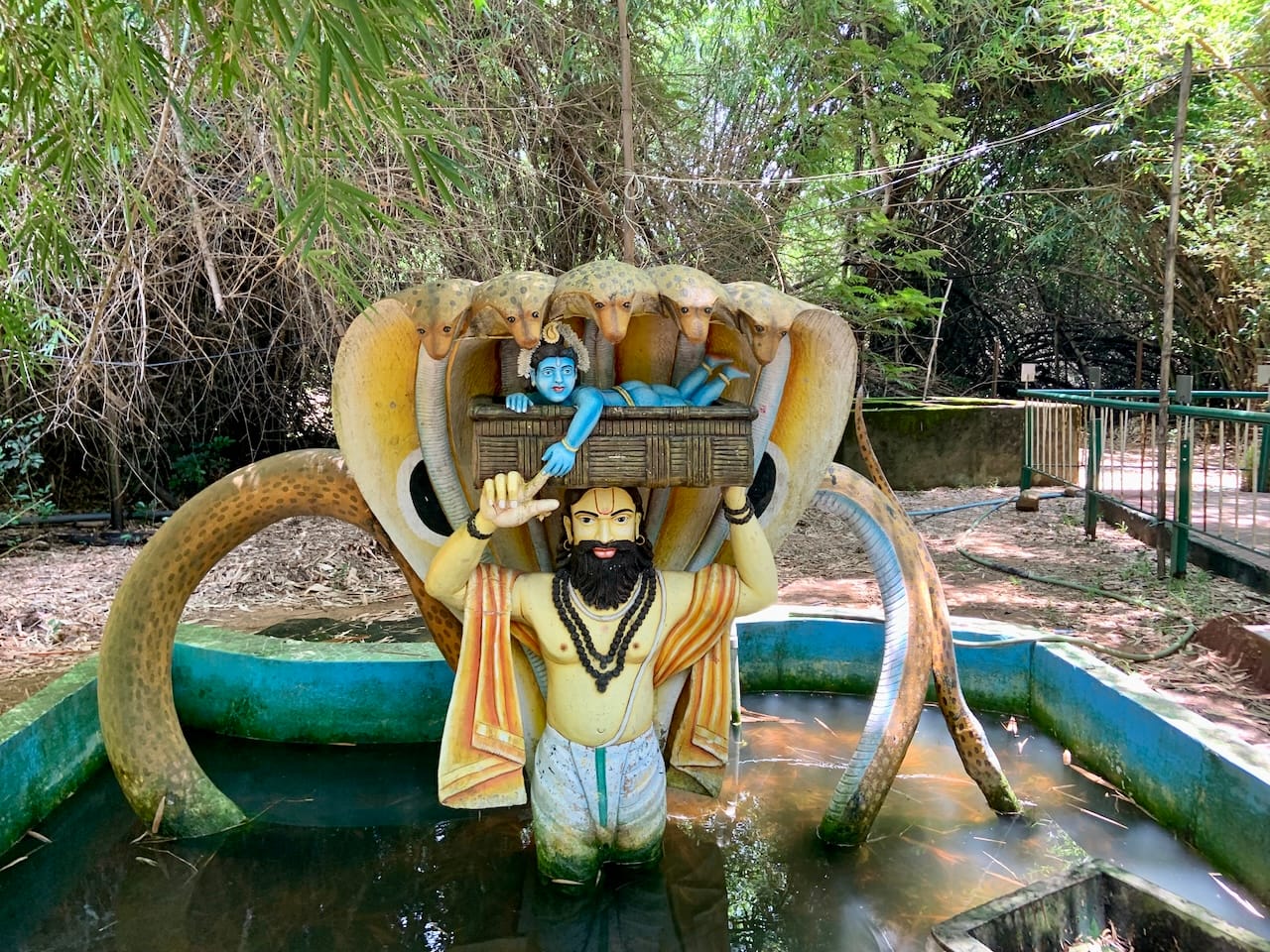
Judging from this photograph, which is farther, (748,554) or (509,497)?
(748,554)

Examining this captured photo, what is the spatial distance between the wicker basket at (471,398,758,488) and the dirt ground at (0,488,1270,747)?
88.7 inches

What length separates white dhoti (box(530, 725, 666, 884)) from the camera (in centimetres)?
238

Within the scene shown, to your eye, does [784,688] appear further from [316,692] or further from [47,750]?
[47,750]

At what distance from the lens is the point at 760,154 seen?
21.1ft

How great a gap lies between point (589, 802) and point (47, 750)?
1760 mm

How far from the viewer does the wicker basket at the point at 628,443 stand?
7.11 ft

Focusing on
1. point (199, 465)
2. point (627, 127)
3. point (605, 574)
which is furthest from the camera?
point (199, 465)

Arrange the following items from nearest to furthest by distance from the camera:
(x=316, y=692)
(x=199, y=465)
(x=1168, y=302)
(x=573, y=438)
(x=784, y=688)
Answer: (x=573, y=438) < (x=316, y=692) < (x=784, y=688) < (x=1168, y=302) < (x=199, y=465)

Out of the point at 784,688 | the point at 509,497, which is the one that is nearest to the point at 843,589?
the point at 784,688

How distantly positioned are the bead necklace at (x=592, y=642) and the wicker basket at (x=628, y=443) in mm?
343

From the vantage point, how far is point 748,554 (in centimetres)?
236

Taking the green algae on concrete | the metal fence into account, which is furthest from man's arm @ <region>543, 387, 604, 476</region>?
the metal fence

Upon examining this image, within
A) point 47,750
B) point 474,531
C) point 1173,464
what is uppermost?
point 474,531

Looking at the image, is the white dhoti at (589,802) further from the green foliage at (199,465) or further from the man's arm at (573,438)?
the green foliage at (199,465)
